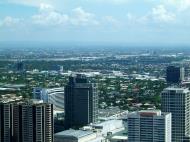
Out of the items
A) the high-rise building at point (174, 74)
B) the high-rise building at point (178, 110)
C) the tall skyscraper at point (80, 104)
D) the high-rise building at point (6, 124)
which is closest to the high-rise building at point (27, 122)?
the high-rise building at point (6, 124)

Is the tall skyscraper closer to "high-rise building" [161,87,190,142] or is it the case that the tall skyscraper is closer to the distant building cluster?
the distant building cluster

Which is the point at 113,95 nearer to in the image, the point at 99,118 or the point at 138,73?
the point at 99,118

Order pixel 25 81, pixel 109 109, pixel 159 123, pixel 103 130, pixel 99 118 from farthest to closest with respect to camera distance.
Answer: pixel 25 81 → pixel 109 109 → pixel 99 118 → pixel 103 130 → pixel 159 123

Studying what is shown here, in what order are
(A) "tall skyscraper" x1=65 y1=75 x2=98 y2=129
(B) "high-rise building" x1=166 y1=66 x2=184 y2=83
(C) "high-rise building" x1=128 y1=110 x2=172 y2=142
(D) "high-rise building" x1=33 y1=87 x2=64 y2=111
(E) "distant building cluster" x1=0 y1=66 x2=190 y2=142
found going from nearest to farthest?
1. (C) "high-rise building" x1=128 y1=110 x2=172 y2=142
2. (E) "distant building cluster" x1=0 y1=66 x2=190 y2=142
3. (A) "tall skyscraper" x1=65 y1=75 x2=98 y2=129
4. (D) "high-rise building" x1=33 y1=87 x2=64 y2=111
5. (B) "high-rise building" x1=166 y1=66 x2=184 y2=83

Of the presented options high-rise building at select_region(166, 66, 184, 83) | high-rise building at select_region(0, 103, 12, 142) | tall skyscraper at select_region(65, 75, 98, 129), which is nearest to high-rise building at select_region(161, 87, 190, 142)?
high-rise building at select_region(0, 103, 12, 142)

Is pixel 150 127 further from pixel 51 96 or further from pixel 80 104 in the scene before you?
pixel 51 96

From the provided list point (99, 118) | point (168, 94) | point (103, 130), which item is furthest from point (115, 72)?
point (168, 94)
